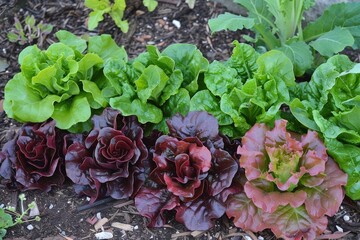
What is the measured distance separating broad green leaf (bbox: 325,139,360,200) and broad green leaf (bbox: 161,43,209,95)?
861 millimetres

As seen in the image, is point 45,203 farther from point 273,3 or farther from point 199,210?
point 273,3

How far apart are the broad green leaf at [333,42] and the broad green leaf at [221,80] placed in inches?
24.6

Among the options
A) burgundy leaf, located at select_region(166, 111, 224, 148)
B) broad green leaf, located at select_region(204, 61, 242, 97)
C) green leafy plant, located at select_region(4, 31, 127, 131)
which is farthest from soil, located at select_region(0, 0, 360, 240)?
broad green leaf, located at select_region(204, 61, 242, 97)

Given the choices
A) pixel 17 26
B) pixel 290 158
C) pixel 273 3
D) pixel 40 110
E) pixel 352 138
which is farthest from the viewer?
pixel 17 26

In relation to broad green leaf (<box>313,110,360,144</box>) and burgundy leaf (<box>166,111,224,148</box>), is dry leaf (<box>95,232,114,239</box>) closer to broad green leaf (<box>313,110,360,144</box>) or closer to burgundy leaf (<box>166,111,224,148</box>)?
burgundy leaf (<box>166,111,224,148</box>)

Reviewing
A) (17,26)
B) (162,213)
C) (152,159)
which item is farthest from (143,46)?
(162,213)

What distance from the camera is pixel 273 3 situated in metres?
3.72

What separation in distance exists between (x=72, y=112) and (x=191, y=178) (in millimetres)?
860

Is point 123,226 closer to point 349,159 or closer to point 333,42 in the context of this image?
point 349,159

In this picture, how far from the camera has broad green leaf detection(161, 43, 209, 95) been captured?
349 centimetres

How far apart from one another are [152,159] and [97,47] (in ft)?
3.01

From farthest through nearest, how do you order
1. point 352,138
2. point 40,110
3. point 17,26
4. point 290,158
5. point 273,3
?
point 17,26
point 273,3
point 40,110
point 352,138
point 290,158

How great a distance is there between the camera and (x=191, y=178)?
10.4 ft

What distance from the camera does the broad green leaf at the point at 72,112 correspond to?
3.41 metres
